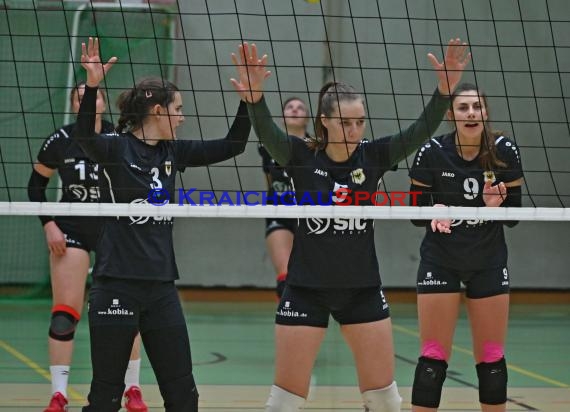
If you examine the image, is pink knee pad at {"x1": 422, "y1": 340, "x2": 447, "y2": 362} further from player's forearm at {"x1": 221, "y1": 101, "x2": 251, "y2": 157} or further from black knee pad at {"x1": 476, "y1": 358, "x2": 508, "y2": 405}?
player's forearm at {"x1": 221, "y1": 101, "x2": 251, "y2": 157}

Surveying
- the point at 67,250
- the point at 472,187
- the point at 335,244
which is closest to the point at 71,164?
the point at 67,250

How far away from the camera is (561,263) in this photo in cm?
1204

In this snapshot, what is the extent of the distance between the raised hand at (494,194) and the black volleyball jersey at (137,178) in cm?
A: 118

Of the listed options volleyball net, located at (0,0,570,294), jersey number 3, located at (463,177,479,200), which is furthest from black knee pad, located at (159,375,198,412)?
volleyball net, located at (0,0,570,294)

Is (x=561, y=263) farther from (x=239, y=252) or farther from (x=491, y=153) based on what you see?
(x=491, y=153)

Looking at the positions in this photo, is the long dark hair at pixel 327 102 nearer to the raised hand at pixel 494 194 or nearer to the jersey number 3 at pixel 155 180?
the jersey number 3 at pixel 155 180

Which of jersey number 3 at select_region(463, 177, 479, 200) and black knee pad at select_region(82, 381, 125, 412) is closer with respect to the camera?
black knee pad at select_region(82, 381, 125, 412)

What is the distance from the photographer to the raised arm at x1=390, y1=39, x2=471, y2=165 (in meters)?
4.35

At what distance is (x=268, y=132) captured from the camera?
427cm

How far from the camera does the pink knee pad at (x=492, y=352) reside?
479 centimetres

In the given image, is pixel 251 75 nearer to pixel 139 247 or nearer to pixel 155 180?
pixel 155 180

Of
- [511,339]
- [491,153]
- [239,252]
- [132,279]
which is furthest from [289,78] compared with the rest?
[132,279]

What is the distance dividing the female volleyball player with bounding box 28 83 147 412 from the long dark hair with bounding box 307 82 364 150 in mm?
1514

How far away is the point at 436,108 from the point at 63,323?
2.50 metres
